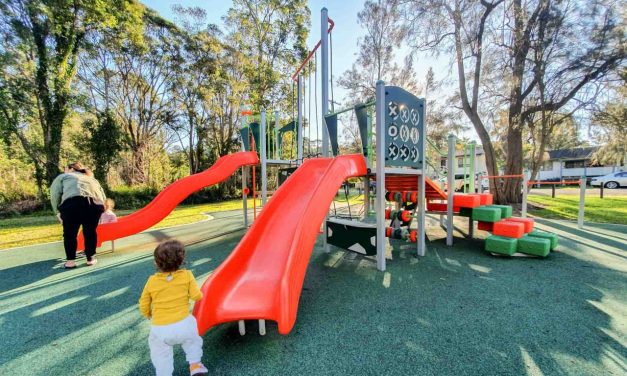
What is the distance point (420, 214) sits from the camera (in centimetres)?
461

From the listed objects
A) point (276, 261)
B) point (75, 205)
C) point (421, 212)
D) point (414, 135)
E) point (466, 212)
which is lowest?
point (276, 261)

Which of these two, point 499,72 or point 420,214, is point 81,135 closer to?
point 420,214

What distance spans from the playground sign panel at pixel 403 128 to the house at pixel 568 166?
118 feet

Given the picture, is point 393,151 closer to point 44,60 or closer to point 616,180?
point 44,60

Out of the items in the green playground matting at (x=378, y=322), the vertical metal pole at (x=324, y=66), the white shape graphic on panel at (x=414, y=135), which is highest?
the vertical metal pole at (x=324, y=66)

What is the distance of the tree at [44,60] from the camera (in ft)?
32.6

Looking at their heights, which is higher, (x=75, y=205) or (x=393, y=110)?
(x=393, y=110)

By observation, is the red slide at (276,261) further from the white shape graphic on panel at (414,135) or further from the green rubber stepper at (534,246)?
the green rubber stepper at (534,246)

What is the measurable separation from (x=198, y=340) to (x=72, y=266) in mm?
3938

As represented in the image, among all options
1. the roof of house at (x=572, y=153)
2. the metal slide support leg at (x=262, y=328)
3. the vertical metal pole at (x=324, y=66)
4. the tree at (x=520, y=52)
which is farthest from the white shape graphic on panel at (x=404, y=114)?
the roof of house at (x=572, y=153)

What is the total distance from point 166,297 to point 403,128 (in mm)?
3699

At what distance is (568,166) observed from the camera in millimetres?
33094

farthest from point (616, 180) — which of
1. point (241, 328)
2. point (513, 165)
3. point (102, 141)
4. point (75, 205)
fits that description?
point (102, 141)

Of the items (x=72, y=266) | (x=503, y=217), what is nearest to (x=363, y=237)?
(x=503, y=217)
